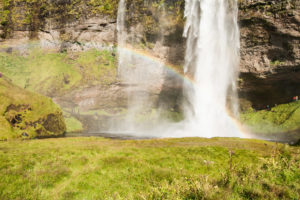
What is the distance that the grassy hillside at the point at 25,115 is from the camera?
27.9m

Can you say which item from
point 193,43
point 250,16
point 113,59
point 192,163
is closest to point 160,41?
point 193,43

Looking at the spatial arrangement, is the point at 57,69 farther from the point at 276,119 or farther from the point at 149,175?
the point at 149,175

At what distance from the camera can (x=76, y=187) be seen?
27.8ft

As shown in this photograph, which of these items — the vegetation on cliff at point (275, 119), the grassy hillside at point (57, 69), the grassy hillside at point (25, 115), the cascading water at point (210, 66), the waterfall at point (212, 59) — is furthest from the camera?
the grassy hillside at point (57, 69)

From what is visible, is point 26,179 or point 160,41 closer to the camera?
point 26,179

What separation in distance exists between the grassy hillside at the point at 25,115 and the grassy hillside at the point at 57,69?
2442cm

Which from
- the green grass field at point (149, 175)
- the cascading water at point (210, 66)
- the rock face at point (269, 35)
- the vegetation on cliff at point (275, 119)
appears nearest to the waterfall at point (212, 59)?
the cascading water at point (210, 66)

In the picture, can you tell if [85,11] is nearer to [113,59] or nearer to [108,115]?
[113,59]

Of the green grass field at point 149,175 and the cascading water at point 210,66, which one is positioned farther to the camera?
the cascading water at point 210,66

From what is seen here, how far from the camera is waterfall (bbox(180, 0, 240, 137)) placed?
4381 centimetres

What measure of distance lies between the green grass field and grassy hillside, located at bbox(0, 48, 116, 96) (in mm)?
49836

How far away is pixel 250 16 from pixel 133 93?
36945mm

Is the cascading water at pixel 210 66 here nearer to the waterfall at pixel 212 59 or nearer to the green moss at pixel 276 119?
the waterfall at pixel 212 59

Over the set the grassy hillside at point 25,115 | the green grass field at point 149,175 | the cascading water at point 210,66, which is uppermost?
the cascading water at point 210,66
